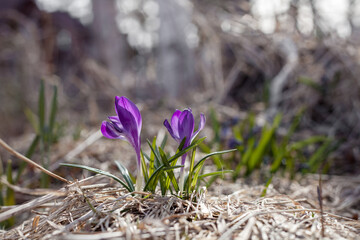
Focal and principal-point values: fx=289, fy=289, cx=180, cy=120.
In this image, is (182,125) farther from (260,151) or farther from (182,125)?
(260,151)

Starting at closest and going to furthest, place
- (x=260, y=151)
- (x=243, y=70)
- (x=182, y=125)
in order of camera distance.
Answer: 1. (x=182, y=125)
2. (x=260, y=151)
3. (x=243, y=70)

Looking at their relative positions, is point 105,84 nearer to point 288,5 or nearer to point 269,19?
point 269,19

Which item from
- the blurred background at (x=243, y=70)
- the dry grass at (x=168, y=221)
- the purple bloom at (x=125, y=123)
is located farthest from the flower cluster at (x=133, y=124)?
the blurred background at (x=243, y=70)

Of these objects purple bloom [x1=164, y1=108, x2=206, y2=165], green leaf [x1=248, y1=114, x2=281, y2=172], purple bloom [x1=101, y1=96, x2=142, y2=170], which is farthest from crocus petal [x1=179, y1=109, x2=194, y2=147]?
green leaf [x1=248, y1=114, x2=281, y2=172]

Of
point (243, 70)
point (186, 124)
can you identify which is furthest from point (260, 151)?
point (243, 70)

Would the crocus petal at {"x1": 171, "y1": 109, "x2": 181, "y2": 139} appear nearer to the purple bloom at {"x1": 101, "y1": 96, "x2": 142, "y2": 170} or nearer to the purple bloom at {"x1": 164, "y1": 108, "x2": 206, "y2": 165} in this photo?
the purple bloom at {"x1": 164, "y1": 108, "x2": 206, "y2": 165}

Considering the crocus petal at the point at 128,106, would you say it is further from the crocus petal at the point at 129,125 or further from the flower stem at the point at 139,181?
the flower stem at the point at 139,181
